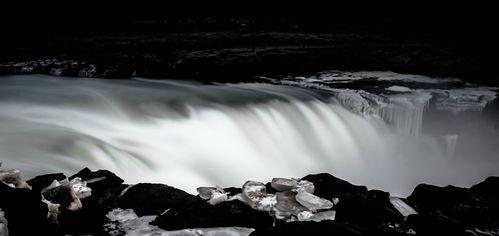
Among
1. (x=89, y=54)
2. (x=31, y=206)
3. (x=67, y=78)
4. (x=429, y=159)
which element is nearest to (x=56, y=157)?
(x=31, y=206)

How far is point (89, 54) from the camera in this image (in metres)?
14.7

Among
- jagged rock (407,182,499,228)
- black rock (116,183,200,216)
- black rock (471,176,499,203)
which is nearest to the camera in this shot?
black rock (116,183,200,216)

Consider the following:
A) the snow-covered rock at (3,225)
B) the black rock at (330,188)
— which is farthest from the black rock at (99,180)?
the black rock at (330,188)

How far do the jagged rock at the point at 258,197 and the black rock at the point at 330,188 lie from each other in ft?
1.96

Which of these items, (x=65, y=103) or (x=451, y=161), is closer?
(x=65, y=103)

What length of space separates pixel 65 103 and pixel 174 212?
5000mm

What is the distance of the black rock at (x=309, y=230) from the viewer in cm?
307

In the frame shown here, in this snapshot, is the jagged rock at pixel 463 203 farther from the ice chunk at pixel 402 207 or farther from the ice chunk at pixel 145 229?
the ice chunk at pixel 145 229

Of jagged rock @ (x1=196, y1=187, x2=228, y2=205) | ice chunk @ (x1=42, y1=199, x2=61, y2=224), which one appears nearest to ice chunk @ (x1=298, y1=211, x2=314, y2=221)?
jagged rock @ (x1=196, y1=187, x2=228, y2=205)

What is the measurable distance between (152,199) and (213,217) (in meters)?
0.67

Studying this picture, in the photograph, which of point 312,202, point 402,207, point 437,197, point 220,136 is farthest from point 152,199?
point 220,136

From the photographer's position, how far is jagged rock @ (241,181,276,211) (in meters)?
3.67

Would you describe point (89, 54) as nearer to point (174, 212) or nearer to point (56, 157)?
point (56, 157)

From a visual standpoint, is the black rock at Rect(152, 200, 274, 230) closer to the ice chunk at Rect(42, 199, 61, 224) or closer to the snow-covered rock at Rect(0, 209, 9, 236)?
the ice chunk at Rect(42, 199, 61, 224)
